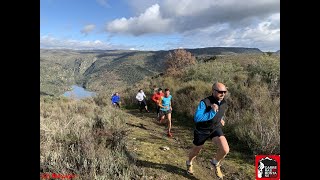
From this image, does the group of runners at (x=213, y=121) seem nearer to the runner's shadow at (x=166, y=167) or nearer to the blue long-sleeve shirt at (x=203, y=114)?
the blue long-sleeve shirt at (x=203, y=114)

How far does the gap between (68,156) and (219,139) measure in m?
2.90

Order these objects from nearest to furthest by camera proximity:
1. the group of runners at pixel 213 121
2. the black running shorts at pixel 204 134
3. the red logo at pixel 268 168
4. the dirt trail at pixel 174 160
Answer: the red logo at pixel 268 168, the group of runners at pixel 213 121, the black running shorts at pixel 204 134, the dirt trail at pixel 174 160

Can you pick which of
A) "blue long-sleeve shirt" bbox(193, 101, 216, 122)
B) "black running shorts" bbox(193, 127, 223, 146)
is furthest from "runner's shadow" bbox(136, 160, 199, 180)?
"blue long-sleeve shirt" bbox(193, 101, 216, 122)

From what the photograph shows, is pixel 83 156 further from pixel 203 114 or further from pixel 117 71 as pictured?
pixel 117 71

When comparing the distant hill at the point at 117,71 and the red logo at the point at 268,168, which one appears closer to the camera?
the red logo at the point at 268,168

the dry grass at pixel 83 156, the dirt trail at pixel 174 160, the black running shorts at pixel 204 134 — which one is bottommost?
Result: the dirt trail at pixel 174 160

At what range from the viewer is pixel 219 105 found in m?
5.30

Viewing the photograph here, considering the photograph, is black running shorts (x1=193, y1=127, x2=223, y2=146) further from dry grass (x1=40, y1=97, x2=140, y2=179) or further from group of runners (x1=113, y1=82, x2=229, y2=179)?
dry grass (x1=40, y1=97, x2=140, y2=179)

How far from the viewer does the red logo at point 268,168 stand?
4.54m

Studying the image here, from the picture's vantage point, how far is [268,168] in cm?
467

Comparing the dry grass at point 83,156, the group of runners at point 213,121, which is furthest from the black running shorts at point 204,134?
the dry grass at point 83,156

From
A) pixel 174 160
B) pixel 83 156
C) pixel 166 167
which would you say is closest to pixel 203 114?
pixel 166 167
